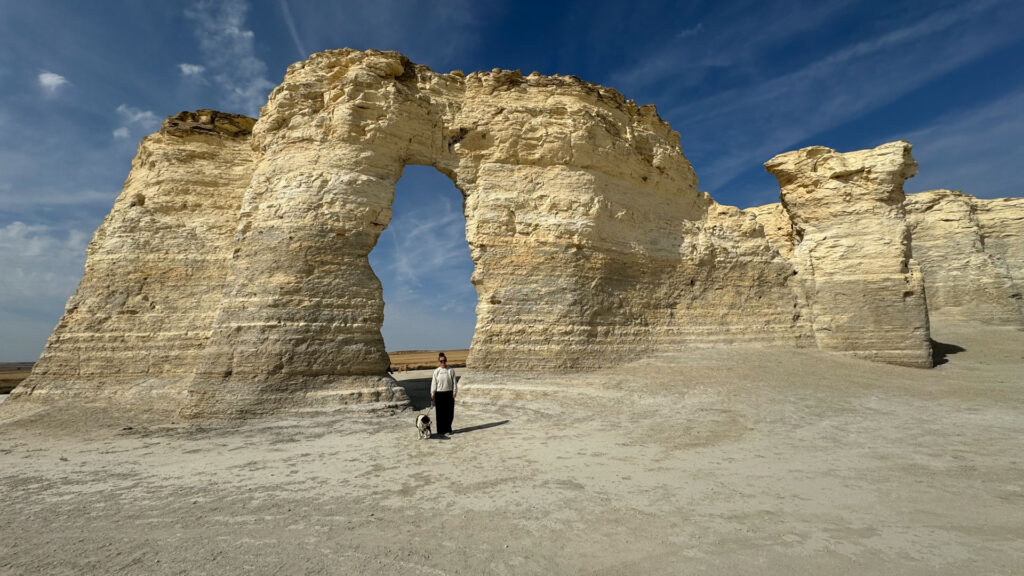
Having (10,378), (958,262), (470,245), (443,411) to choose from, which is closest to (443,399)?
(443,411)

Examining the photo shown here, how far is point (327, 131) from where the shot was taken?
1067cm

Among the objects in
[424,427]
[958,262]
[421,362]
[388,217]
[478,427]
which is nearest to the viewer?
[424,427]

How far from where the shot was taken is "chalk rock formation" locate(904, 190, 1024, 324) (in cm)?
1891

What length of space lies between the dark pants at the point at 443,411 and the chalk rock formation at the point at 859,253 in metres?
10.2

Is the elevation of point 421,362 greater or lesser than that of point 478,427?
lesser

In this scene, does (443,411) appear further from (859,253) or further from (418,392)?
(859,253)

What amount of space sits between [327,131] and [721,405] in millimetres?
9830

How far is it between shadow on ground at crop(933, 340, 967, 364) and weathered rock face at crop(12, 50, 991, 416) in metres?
1.60

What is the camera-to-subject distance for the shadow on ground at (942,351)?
12.1 m

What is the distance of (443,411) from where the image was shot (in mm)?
6961

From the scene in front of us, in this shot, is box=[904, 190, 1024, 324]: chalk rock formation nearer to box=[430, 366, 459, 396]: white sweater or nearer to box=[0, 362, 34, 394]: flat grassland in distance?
box=[430, 366, 459, 396]: white sweater

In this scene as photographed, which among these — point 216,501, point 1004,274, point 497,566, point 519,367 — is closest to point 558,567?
point 497,566

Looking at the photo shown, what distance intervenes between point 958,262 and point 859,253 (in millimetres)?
12621

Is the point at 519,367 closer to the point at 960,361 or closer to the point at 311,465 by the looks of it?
the point at 311,465
